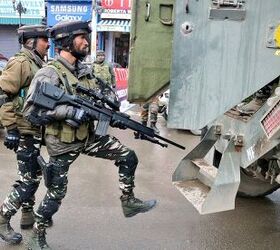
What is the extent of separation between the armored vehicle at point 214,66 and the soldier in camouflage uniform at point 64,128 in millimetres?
482

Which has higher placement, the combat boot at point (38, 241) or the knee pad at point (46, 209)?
the knee pad at point (46, 209)

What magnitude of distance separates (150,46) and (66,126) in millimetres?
835

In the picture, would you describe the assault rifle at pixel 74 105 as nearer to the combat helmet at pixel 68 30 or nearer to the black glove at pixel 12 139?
the combat helmet at pixel 68 30

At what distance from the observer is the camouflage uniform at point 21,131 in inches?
158

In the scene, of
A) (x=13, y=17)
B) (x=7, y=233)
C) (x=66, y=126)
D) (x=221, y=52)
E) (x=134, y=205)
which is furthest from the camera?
(x=13, y=17)

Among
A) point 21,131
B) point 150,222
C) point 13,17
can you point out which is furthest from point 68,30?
point 13,17

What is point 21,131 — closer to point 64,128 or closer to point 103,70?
point 64,128

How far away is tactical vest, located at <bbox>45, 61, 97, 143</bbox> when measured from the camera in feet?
11.6

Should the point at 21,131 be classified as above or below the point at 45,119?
below

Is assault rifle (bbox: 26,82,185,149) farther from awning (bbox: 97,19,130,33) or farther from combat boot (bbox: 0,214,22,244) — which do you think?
awning (bbox: 97,19,130,33)

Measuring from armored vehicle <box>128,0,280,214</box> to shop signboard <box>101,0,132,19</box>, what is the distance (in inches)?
732

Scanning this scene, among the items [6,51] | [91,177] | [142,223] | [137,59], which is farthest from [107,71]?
[6,51]

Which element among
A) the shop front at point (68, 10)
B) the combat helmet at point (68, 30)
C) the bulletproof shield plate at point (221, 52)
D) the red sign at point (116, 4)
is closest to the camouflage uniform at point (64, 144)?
the combat helmet at point (68, 30)

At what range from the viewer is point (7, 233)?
157 inches
